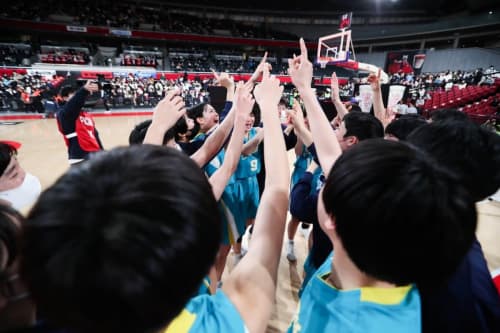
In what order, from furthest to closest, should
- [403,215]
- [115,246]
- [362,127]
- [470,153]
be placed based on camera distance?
[362,127] → [470,153] → [403,215] → [115,246]

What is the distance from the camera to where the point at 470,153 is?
0.96m

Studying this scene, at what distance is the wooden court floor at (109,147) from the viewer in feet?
7.30

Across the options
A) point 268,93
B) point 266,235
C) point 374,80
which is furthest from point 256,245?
point 374,80

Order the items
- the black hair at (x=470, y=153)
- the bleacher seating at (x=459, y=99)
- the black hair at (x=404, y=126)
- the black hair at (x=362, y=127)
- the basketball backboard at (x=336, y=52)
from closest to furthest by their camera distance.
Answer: the black hair at (x=470, y=153)
the black hair at (x=362, y=127)
the black hair at (x=404, y=126)
the bleacher seating at (x=459, y=99)
the basketball backboard at (x=336, y=52)

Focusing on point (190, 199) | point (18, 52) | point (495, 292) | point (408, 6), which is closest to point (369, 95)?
point (495, 292)

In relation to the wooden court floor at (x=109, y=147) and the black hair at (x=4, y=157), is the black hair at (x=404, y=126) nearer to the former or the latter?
the wooden court floor at (x=109, y=147)

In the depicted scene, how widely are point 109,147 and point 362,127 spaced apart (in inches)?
259

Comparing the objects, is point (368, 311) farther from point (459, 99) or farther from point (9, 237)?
point (459, 99)

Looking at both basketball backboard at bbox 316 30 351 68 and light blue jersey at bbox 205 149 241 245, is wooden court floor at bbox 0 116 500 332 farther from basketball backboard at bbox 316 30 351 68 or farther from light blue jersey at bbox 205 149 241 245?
basketball backboard at bbox 316 30 351 68

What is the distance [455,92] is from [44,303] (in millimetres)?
14441

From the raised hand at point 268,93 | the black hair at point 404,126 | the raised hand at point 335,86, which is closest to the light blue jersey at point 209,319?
the raised hand at point 268,93

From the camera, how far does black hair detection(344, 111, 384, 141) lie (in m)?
1.58

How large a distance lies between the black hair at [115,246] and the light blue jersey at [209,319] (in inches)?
4.8

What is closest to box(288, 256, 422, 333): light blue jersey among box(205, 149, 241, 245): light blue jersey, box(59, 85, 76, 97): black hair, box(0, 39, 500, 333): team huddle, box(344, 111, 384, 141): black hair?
box(0, 39, 500, 333): team huddle
